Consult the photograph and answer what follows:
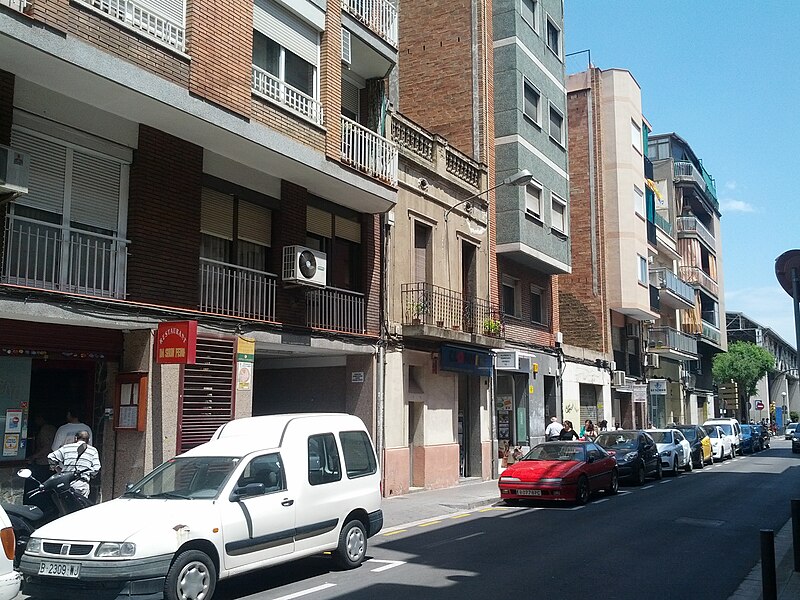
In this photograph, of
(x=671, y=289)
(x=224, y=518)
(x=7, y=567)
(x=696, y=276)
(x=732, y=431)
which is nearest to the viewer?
(x=7, y=567)

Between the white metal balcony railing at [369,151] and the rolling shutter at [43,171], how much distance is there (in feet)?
20.2

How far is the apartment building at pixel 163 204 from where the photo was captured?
11.6 metres

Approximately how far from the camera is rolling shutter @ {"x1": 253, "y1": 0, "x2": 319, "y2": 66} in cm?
1494

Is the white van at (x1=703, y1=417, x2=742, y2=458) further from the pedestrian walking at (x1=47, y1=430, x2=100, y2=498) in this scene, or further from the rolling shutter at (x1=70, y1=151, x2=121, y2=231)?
the pedestrian walking at (x1=47, y1=430, x2=100, y2=498)

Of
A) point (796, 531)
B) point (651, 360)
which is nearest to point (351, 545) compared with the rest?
point (796, 531)

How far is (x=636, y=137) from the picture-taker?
A: 126 ft

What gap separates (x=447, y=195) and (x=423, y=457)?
7.22m

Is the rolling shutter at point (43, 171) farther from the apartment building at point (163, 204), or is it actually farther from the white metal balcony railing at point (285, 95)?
the white metal balcony railing at point (285, 95)

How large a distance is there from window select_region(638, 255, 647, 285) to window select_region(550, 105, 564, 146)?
9.72 m

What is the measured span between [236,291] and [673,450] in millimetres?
16667

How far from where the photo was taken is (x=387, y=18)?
19.3m

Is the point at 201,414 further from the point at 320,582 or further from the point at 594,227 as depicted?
the point at 594,227

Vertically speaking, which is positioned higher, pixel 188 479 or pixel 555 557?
pixel 188 479

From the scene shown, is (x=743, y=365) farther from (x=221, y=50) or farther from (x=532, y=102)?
(x=221, y=50)
